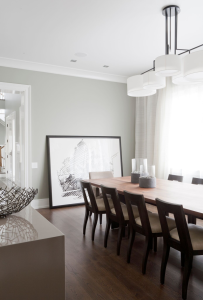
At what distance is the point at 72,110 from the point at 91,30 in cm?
216

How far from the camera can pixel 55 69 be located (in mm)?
5242

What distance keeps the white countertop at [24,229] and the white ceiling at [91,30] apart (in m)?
2.56

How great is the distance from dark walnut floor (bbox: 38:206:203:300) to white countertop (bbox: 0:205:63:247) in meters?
1.25

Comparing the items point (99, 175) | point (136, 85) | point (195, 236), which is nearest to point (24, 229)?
point (195, 236)

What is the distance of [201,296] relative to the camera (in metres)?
2.15

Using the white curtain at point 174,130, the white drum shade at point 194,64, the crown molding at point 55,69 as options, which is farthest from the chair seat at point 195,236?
the crown molding at point 55,69

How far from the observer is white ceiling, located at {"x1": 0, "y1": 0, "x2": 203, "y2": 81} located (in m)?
2.98

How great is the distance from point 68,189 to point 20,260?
445 centimetres

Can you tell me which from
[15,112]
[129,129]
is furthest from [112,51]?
[15,112]

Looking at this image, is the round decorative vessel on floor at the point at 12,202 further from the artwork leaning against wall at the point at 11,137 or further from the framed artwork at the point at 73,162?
the framed artwork at the point at 73,162

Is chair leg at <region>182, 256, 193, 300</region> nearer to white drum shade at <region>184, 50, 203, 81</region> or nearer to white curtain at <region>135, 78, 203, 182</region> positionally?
white drum shade at <region>184, 50, 203, 81</region>

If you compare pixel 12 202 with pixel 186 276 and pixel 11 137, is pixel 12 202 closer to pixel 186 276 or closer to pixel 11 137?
pixel 186 276

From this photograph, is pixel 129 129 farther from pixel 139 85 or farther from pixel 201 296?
pixel 201 296

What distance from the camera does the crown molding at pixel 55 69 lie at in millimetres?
4830
